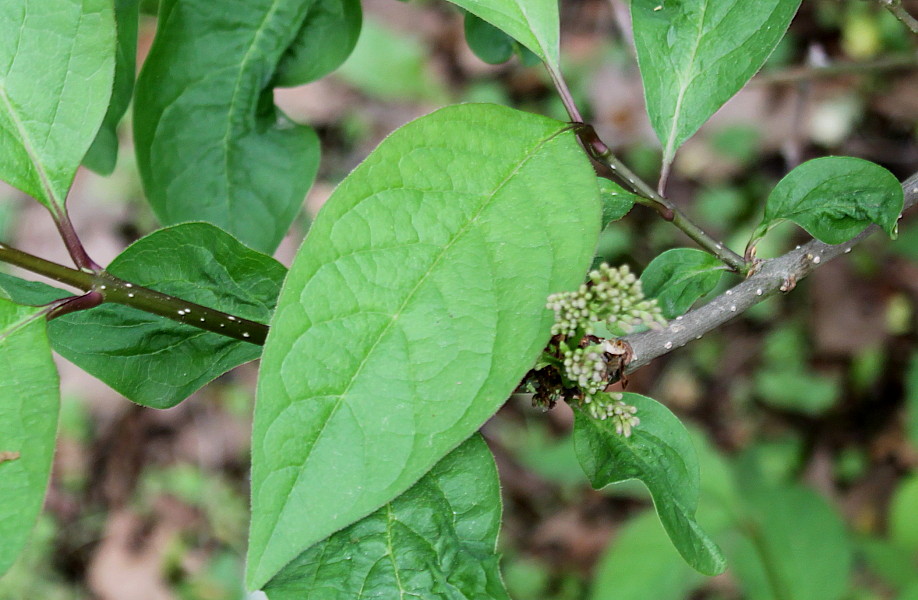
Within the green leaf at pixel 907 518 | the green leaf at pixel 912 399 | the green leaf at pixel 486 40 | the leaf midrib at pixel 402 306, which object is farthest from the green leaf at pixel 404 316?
the green leaf at pixel 912 399

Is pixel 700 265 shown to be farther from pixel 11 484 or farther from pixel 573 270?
pixel 11 484

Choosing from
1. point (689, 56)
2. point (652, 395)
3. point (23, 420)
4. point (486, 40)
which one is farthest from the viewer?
point (652, 395)

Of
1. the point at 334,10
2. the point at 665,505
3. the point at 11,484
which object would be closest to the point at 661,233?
the point at 334,10

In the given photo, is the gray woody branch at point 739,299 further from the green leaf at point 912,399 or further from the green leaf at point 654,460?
the green leaf at point 912,399

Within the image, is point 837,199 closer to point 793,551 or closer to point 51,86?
point 51,86

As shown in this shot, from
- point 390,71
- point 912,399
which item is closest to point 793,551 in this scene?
point 912,399

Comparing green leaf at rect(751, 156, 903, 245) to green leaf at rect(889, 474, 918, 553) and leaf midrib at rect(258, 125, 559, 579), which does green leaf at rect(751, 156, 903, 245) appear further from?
green leaf at rect(889, 474, 918, 553)
